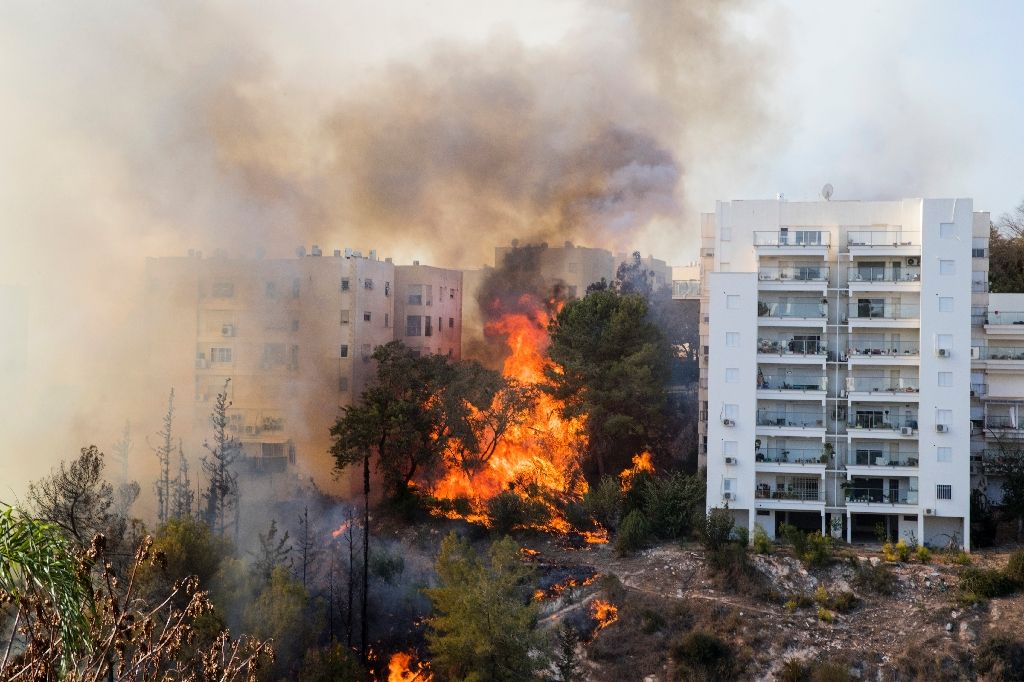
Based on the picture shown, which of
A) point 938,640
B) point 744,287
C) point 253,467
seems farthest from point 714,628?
point 253,467

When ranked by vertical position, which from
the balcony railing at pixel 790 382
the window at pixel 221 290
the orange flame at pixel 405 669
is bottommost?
the orange flame at pixel 405 669

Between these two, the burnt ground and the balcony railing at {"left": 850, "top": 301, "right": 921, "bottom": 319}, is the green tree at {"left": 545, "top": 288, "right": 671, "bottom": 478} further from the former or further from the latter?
the balcony railing at {"left": 850, "top": 301, "right": 921, "bottom": 319}

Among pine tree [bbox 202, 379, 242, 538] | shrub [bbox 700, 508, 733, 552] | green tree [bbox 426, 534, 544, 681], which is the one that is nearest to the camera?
green tree [bbox 426, 534, 544, 681]

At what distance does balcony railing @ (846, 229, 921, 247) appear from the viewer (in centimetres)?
3816

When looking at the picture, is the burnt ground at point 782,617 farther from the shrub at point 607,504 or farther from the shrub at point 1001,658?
the shrub at point 607,504

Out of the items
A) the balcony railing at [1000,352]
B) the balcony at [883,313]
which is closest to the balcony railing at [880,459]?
the balcony at [883,313]

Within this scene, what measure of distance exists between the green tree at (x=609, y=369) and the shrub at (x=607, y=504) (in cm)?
271

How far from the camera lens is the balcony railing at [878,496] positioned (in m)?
37.4

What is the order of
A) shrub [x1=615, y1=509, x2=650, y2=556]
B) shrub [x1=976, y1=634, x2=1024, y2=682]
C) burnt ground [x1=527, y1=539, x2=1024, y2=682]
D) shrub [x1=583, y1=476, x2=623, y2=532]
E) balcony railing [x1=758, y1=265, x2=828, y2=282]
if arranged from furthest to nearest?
shrub [x1=583, y1=476, x2=623, y2=532] → balcony railing [x1=758, y1=265, x2=828, y2=282] → shrub [x1=615, y1=509, x2=650, y2=556] → burnt ground [x1=527, y1=539, x2=1024, y2=682] → shrub [x1=976, y1=634, x2=1024, y2=682]

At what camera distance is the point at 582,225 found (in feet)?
180

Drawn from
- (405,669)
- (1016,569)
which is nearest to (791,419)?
(1016,569)

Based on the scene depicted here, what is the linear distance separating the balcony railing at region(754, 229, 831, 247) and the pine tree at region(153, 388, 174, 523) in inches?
998

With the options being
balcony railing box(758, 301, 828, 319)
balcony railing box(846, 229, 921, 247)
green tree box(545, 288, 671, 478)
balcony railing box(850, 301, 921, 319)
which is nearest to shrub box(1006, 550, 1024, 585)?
balcony railing box(850, 301, 921, 319)

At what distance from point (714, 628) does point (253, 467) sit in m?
22.1
